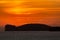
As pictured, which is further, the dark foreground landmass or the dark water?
the dark foreground landmass

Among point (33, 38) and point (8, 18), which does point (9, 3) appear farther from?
point (33, 38)

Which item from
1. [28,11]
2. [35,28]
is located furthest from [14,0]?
[35,28]

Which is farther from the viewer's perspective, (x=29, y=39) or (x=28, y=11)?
(x=28, y=11)

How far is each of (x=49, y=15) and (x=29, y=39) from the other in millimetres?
647

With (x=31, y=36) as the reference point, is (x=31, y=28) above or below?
above

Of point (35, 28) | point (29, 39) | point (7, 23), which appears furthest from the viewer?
point (7, 23)

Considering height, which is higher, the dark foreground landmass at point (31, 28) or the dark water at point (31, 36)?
the dark foreground landmass at point (31, 28)

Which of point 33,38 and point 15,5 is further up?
point 15,5

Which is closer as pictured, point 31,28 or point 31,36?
point 31,36

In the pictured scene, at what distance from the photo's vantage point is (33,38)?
6.31 ft

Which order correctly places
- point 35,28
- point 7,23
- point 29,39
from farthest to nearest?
point 7,23 → point 35,28 → point 29,39

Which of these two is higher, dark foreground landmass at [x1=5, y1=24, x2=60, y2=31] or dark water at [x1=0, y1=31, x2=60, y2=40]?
dark foreground landmass at [x1=5, y1=24, x2=60, y2=31]

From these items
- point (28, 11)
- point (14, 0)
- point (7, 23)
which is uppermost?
point (14, 0)

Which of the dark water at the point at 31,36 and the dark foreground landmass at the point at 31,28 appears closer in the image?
the dark water at the point at 31,36
